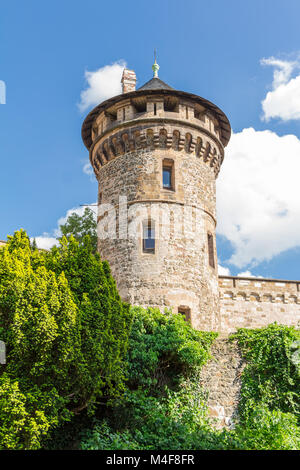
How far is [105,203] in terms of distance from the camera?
19578mm

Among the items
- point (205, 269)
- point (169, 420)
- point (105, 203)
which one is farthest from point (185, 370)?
point (105, 203)

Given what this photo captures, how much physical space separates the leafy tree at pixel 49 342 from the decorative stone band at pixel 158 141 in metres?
8.10

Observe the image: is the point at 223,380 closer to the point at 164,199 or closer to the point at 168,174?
the point at 164,199

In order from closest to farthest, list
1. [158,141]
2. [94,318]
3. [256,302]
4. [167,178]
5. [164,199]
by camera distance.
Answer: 1. [94,318]
2. [164,199]
3. [158,141]
4. [167,178]
5. [256,302]

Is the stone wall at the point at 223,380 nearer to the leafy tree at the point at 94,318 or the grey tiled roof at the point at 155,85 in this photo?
the leafy tree at the point at 94,318

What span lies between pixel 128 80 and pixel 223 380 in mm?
13001

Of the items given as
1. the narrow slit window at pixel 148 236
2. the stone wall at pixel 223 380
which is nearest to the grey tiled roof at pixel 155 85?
the narrow slit window at pixel 148 236

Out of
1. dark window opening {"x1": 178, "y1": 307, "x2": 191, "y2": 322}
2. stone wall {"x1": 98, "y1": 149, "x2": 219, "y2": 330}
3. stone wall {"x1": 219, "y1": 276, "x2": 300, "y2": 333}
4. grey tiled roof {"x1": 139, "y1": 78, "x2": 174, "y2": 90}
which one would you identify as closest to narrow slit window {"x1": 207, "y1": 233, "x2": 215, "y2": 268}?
stone wall {"x1": 98, "y1": 149, "x2": 219, "y2": 330}

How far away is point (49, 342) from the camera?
33.4 feet

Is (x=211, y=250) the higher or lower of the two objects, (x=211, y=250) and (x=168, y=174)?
the lower

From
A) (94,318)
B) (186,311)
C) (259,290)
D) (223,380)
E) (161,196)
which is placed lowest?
(223,380)

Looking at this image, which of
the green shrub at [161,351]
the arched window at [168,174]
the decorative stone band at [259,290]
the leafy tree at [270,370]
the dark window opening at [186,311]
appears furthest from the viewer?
the decorative stone band at [259,290]

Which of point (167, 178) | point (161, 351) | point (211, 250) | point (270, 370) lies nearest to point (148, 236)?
point (167, 178)

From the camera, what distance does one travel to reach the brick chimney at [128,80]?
2197 cm
